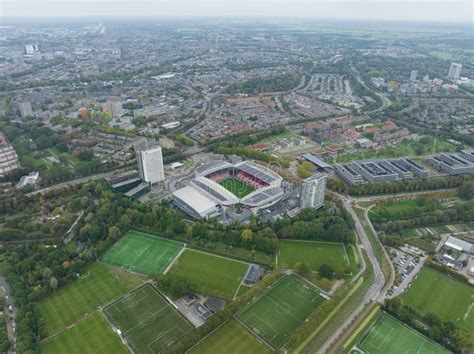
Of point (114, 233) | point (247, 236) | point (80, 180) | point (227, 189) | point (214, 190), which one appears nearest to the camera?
point (247, 236)

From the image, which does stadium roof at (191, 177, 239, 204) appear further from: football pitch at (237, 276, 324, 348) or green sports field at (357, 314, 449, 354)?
green sports field at (357, 314, 449, 354)

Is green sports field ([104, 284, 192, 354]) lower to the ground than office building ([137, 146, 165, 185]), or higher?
lower

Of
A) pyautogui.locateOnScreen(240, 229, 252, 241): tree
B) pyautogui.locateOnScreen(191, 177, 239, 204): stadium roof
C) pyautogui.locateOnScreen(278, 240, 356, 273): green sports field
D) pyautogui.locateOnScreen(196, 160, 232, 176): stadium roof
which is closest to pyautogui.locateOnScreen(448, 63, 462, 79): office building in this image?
pyautogui.locateOnScreen(196, 160, 232, 176): stadium roof

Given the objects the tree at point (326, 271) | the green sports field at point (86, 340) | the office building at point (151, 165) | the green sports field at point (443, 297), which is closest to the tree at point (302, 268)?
the tree at point (326, 271)

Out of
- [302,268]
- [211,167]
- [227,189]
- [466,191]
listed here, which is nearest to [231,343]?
[302,268]

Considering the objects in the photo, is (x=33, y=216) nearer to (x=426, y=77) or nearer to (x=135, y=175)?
(x=135, y=175)

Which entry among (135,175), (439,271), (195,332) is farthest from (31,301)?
(439,271)

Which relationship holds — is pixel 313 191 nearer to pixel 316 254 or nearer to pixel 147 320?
pixel 316 254
